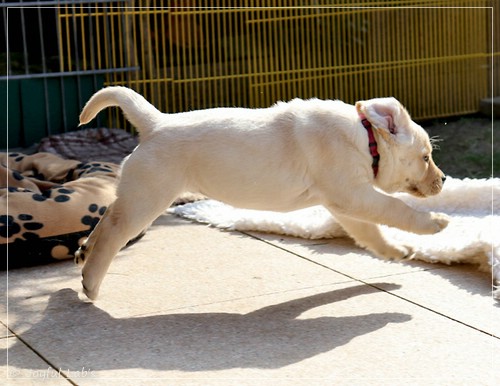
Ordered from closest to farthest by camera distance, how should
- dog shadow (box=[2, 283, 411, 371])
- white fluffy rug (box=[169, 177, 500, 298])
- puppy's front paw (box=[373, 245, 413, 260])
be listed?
dog shadow (box=[2, 283, 411, 371]) < puppy's front paw (box=[373, 245, 413, 260]) < white fluffy rug (box=[169, 177, 500, 298])

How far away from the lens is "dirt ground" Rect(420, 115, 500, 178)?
725cm

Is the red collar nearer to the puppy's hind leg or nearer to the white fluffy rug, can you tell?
the white fluffy rug

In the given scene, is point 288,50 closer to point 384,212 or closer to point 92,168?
point 92,168

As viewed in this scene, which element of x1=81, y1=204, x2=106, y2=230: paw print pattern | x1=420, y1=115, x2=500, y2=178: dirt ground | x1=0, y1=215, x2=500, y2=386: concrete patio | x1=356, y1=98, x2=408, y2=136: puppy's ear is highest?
x1=356, y1=98, x2=408, y2=136: puppy's ear

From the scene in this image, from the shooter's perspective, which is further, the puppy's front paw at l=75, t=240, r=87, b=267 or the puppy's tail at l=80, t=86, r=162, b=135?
the puppy's front paw at l=75, t=240, r=87, b=267

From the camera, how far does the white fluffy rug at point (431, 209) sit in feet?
15.7

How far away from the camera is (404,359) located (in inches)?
141

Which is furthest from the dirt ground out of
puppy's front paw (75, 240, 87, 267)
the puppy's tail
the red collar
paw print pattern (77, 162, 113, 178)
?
puppy's front paw (75, 240, 87, 267)

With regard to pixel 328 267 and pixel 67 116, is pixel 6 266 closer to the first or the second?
pixel 328 267

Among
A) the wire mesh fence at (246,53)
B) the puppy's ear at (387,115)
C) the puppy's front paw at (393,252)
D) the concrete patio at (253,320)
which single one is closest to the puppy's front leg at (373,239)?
the puppy's front paw at (393,252)

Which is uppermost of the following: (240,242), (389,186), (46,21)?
(46,21)

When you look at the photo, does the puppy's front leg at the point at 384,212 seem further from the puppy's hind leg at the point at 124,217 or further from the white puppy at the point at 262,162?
the puppy's hind leg at the point at 124,217

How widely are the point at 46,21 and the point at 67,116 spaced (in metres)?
0.83

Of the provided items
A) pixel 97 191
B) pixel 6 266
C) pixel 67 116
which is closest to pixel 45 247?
pixel 6 266
